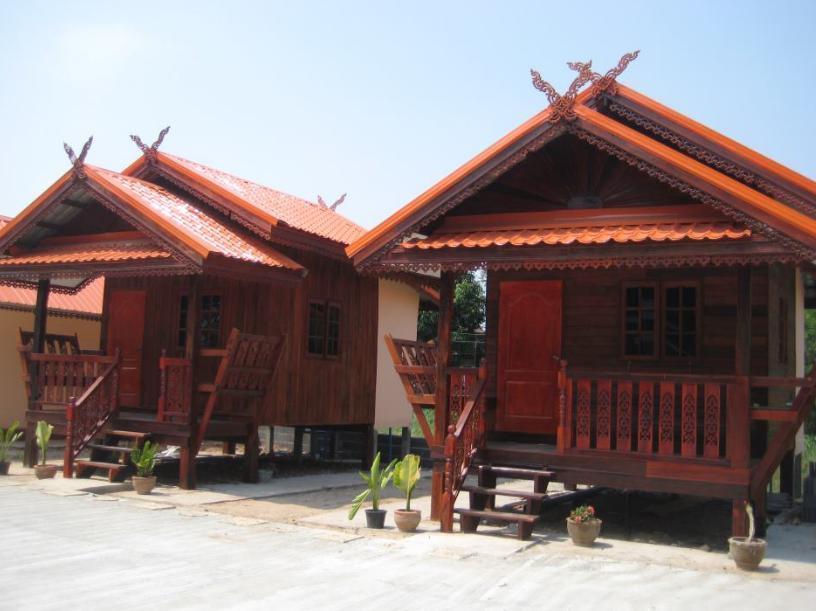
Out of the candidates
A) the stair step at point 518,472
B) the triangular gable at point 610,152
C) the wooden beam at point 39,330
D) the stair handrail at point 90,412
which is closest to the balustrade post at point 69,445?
the stair handrail at point 90,412

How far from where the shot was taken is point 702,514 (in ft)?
43.9

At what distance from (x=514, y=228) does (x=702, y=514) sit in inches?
209

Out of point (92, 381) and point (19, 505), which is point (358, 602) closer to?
point (19, 505)

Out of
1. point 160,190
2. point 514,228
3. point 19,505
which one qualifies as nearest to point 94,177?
point 160,190

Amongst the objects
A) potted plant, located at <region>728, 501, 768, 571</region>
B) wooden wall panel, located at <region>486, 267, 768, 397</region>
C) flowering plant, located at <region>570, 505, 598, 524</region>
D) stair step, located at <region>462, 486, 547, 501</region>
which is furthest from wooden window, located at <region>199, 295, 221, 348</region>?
potted plant, located at <region>728, 501, 768, 571</region>

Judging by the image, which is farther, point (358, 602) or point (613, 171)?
point (613, 171)

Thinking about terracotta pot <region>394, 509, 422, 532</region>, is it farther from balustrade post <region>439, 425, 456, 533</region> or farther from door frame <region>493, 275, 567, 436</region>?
door frame <region>493, 275, 567, 436</region>

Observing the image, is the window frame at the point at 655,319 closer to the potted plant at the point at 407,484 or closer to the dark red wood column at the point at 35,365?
the potted plant at the point at 407,484

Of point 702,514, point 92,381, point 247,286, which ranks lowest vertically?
point 702,514

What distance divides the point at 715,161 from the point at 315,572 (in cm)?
709

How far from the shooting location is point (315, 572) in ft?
27.0

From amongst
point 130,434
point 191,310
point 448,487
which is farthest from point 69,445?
point 448,487

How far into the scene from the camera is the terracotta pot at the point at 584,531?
32.6 ft

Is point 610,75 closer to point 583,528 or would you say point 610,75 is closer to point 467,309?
point 583,528
